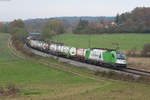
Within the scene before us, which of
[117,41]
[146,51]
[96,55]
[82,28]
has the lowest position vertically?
[146,51]

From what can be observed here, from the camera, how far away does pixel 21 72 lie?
46062 mm

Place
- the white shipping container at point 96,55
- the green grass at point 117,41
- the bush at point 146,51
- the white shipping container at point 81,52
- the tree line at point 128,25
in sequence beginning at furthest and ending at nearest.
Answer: the tree line at point 128,25
the green grass at point 117,41
the bush at point 146,51
the white shipping container at point 81,52
the white shipping container at point 96,55

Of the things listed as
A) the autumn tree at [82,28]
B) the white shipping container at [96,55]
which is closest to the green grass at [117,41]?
the autumn tree at [82,28]

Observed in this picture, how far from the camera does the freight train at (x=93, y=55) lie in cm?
4281

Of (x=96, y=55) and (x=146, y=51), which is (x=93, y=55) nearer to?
(x=96, y=55)

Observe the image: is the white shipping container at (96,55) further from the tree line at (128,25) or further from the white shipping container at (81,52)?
the tree line at (128,25)

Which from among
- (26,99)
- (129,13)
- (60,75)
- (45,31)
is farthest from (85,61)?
(129,13)

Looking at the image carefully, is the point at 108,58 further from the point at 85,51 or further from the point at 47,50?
the point at 47,50

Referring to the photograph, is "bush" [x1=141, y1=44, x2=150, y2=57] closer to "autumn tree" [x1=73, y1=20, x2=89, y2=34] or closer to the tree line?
the tree line

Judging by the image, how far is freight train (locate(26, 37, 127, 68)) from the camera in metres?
42.8

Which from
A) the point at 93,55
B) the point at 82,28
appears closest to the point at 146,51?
the point at 93,55

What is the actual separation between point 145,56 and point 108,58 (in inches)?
1301

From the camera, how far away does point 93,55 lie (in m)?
51.1

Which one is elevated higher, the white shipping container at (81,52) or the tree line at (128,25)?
the tree line at (128,25)
